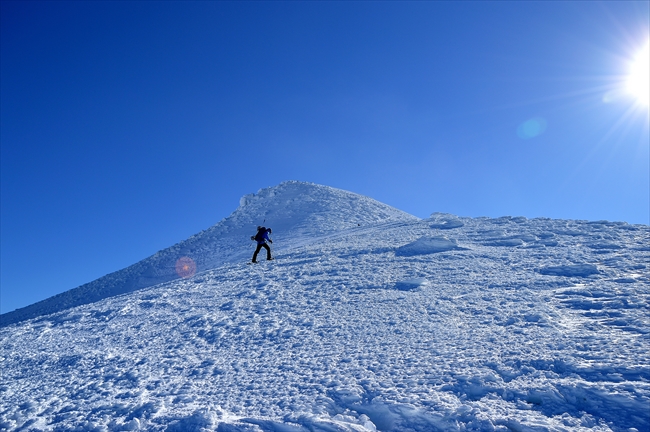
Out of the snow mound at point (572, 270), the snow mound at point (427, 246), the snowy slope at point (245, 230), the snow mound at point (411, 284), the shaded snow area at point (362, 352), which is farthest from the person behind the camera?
the snowy slope at point (245, 230)

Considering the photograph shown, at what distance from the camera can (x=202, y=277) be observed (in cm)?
1588

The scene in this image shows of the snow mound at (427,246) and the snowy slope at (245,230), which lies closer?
the snow mound at (427,246)

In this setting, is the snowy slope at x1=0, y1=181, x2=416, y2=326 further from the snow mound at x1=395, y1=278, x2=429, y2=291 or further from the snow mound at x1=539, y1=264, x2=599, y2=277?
the snow mound at x1=539, y1=264, x2=599, y2=277

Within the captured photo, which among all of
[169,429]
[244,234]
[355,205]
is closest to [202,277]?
[169,429]

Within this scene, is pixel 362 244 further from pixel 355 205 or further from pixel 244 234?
pixel 355 205

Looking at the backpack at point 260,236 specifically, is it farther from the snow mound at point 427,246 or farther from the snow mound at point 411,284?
the snow mound at point 411,284

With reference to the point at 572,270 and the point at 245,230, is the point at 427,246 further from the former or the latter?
the point at 245,230

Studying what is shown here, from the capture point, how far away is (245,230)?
3198cm

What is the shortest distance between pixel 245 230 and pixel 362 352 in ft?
83.4

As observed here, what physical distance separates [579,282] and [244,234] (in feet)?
77.3

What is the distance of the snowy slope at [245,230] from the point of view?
2314cm

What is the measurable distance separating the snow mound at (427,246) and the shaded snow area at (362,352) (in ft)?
5.53

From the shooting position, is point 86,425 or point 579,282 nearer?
point 86,425

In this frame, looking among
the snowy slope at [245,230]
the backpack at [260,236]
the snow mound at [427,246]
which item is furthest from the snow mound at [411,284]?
the snowy slope at [245,230]
